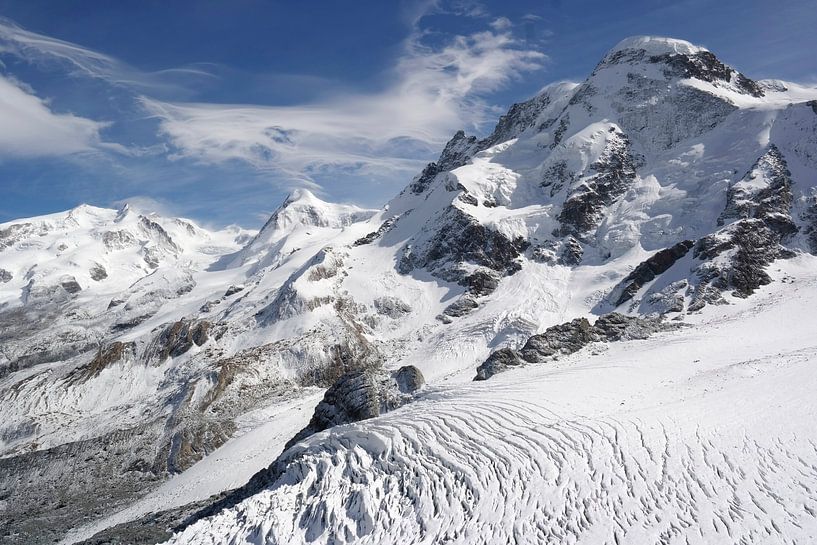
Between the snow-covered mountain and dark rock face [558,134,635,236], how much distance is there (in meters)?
0.42

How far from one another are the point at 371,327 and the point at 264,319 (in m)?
15.1

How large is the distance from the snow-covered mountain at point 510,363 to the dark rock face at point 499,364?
28cm

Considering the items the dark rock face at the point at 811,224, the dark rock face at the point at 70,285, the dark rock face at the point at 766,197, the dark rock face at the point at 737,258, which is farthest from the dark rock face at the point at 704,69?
the dark rock face at the point at 70,285

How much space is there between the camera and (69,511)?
46.8m

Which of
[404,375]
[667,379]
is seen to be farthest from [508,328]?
[667,379]

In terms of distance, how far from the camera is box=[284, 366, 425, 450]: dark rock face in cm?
3073

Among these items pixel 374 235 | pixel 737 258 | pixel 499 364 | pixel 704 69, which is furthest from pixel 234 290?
pixel 704 69

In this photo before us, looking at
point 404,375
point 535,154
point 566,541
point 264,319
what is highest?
point 535,154

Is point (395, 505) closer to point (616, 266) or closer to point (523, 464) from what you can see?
point (523, 464)

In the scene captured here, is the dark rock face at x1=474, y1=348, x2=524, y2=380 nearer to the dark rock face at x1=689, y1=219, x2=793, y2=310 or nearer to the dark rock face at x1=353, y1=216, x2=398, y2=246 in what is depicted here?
the dark rock face at x1=689, y1=219, x2=793, y2=310

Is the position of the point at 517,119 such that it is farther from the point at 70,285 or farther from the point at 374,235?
the point at 70,285

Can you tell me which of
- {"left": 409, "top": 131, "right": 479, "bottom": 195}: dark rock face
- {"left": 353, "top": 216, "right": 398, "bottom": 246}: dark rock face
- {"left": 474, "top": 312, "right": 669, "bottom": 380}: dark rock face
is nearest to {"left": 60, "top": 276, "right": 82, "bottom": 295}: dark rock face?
{"left": 409, "top": 131, "right": 479, "bottom": 195}: dark rock face

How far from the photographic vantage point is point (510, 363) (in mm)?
36344

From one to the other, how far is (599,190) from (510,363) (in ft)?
195
